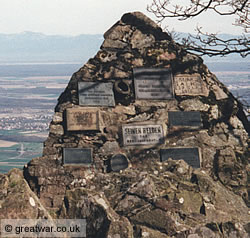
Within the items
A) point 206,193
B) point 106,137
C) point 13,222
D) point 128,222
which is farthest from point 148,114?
point 13,222

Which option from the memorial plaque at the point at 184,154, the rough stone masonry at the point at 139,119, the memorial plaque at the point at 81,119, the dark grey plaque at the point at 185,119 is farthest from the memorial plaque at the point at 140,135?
the memorial plaque at the point at 81,119

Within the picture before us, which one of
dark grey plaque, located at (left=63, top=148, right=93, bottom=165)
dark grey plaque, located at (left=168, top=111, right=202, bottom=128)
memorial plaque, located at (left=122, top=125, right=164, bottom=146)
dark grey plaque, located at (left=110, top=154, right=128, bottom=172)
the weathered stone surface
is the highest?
the weathered stone surface

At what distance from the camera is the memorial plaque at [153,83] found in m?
11.4

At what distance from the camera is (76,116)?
11.1 m

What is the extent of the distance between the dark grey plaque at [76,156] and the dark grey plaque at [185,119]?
77.9 inches

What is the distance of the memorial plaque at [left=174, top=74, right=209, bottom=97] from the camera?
11477mm

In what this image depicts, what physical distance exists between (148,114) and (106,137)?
109 cm

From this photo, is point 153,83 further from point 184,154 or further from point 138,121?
point 184,154

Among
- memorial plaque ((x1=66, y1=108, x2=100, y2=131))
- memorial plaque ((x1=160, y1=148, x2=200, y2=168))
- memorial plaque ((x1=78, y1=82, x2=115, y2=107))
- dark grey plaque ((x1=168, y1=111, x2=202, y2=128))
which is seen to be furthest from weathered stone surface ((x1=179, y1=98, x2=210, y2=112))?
memorial plaque ((x1=66, y1=108, x2=100, y2=131))

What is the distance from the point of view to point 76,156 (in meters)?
11.0

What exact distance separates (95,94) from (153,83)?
1.35 meters

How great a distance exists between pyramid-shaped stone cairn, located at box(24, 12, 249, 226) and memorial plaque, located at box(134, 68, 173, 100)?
23 millimetres

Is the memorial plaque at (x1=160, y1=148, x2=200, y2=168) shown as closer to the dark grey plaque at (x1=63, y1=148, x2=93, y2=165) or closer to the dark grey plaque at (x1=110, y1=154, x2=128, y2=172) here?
the dark grey plaque at (x1=110, y1=154, x2=128, y2=172)

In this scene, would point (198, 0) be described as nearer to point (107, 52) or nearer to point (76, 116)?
point (107, 52)
